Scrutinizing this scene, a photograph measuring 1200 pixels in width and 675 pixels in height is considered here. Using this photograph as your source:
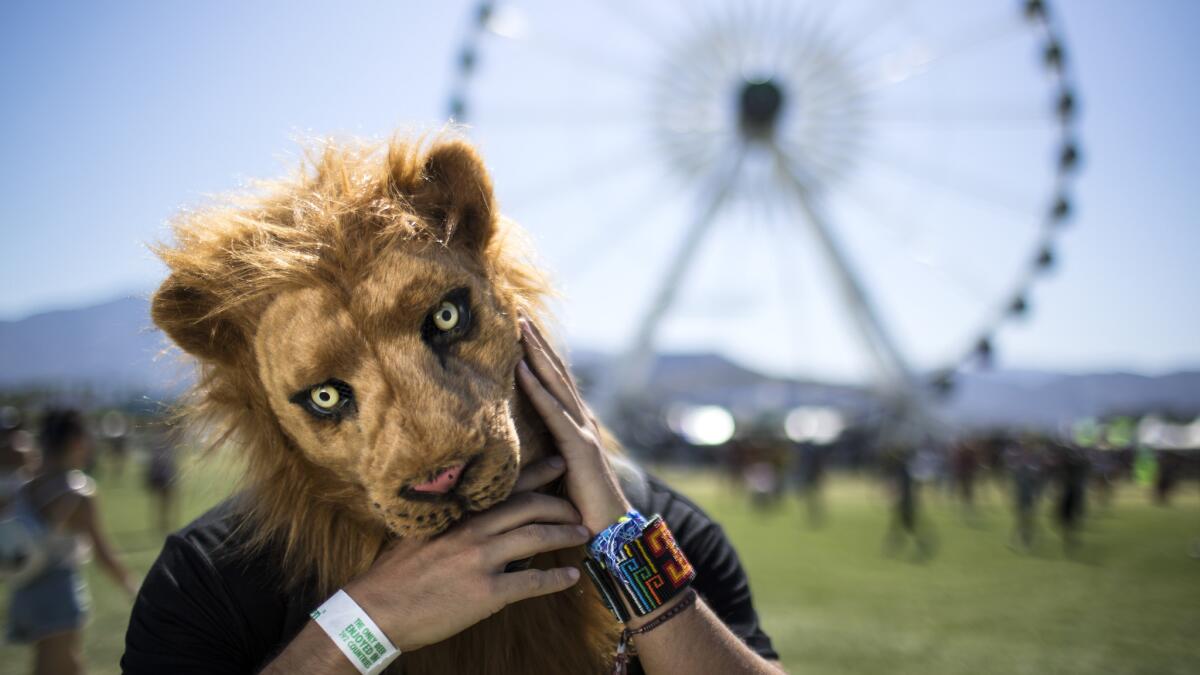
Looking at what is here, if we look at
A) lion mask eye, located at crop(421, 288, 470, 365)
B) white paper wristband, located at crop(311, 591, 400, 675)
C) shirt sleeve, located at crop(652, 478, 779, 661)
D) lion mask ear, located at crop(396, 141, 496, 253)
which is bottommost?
white paper wristband, located at crop(311, 591, 400, 675)

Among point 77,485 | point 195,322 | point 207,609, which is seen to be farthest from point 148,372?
point 77,485

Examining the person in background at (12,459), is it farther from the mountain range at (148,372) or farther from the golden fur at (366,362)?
the golden fur at (366,362)

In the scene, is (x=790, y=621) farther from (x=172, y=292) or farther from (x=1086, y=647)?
(x=172, y=292)

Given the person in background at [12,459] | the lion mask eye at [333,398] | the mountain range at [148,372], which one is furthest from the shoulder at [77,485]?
the lion mask eye at [333,398]

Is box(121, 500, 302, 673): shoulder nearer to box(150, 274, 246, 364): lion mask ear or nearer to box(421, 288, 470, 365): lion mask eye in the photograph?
box(150, 274, 246, 364): lion mask ear

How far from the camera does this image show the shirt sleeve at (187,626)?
4.04 feet

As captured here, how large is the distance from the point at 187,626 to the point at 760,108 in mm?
19928

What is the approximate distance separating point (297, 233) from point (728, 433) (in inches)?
1231

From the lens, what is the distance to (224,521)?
4.62 feet

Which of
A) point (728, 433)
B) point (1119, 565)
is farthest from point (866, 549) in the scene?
point (728, 433)

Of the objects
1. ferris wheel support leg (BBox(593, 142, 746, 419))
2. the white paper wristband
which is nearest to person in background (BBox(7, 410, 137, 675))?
the white paper wristband

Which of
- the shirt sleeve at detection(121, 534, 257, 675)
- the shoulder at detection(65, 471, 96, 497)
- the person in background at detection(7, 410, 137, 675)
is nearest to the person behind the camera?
the shirt sleeve at detection(121, 534, 257, 675)

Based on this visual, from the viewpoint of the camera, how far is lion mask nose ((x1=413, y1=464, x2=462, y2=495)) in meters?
1.12

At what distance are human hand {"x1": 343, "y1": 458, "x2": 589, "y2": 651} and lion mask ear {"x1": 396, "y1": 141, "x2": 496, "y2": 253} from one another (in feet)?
1.59
